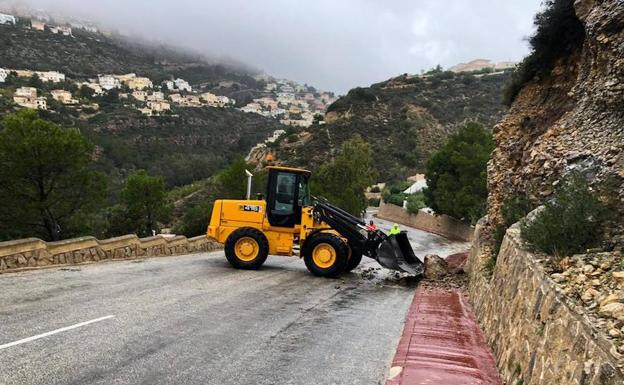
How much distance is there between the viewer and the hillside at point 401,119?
272ft

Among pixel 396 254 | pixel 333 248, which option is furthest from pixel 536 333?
pixel 333 248

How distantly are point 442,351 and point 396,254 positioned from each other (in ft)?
23.1

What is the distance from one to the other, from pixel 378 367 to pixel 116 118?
110774 mm

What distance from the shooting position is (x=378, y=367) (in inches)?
279

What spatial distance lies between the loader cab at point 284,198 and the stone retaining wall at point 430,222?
28195mm

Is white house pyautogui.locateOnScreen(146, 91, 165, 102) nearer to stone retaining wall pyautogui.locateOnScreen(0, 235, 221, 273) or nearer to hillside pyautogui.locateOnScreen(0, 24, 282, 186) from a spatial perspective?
hillside pyautogui.locateOnScreen(0, 24, 282, 186)

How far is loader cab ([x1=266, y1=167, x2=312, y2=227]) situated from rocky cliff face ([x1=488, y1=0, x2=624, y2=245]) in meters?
5.49

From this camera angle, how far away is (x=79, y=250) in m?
15.0

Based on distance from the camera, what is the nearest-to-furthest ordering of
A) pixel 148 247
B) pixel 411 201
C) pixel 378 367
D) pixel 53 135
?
pixel 378 367
pixel 148 247
pixel 53 135
pixel 411 201

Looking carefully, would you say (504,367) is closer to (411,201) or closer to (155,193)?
(155,193)

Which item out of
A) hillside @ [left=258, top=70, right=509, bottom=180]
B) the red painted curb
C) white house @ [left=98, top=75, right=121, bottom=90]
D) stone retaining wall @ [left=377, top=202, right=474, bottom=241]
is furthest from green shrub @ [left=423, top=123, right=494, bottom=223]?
white house @ [left=98, top=75, right=121, bottom=90]

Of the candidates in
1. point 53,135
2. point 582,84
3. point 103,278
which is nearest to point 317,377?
point 103,278

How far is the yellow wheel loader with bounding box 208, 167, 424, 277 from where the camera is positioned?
1487 centimetres

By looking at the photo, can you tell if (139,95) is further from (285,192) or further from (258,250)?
(258,250)
